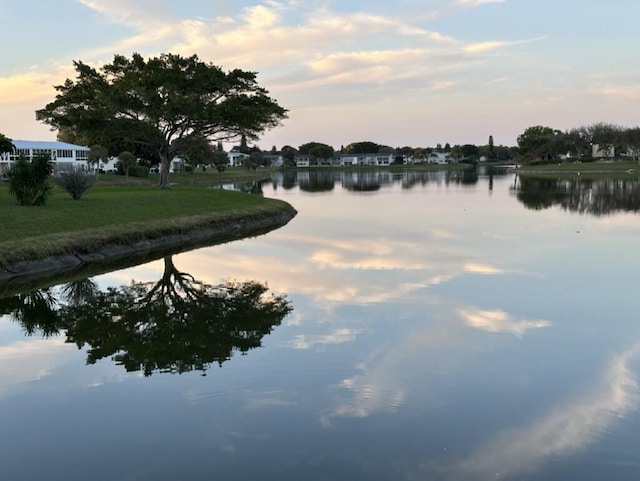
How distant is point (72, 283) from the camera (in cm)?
1816

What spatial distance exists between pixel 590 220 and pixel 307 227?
16.9m

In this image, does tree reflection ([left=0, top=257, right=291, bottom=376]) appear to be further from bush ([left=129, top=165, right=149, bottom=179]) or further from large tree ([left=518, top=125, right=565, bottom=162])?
large tree ([left=518, top=125, right=565, bottom=162])

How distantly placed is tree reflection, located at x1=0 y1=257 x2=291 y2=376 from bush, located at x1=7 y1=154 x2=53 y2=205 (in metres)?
12.7

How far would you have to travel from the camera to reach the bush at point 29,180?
2830 centimetres

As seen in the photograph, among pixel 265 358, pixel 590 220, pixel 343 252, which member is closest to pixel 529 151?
pixel 590 220

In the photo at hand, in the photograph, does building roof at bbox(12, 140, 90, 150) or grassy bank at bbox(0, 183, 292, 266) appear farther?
building roof at bbox(12, 140, 90, 150)

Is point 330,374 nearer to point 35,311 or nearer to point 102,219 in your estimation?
point 35,311

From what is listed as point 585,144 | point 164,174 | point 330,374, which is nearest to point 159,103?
point 164,174

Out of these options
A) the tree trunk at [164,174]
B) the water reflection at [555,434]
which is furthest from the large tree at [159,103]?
the water reflection at [555,434]

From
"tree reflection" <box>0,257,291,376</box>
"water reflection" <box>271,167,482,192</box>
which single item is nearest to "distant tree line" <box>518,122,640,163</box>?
"water reflection" <box>271,167,482,192</box>

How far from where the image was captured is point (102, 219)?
2645 centimetres

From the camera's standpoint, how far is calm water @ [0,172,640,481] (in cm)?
705

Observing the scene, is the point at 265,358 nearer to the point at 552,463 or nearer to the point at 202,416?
the point at 202,416

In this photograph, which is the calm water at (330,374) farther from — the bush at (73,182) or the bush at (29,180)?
the bush at (73,182)
